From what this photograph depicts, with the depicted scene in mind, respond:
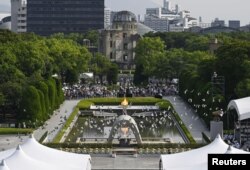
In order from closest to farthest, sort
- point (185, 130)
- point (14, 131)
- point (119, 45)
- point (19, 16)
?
1. point (14, 131)
2. point (185, 130)
3. point (119, 45)
4. point (19, 16)

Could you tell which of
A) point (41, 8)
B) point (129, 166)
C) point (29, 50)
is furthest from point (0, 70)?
point (41, 8)

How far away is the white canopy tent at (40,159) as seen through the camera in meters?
28.8

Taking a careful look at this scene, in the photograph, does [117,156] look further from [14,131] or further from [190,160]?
[190,160]

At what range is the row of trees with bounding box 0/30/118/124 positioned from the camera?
5412 centimetres

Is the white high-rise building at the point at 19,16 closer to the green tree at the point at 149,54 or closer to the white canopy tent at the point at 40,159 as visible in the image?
the green tree at the point at 149,54

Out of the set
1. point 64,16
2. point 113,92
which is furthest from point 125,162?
point 64,16

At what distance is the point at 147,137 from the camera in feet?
164

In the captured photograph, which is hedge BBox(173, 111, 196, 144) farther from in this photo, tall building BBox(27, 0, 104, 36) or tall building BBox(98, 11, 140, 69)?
tall building BBox(27, 0, 104, 36)

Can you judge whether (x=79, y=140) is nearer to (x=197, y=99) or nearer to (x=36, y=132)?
(x=36, y=132)

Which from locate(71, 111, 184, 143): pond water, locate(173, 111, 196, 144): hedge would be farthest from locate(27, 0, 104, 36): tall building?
locate(173, 111, 196, 144): hedge

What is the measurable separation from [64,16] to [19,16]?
19.5 metres

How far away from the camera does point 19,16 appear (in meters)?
178

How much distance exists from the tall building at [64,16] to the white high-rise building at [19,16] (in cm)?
1473

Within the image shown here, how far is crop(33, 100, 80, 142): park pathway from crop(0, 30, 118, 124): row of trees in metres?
0.61
